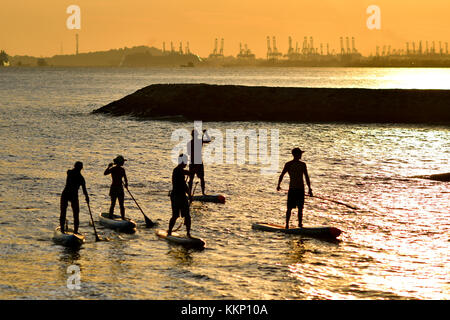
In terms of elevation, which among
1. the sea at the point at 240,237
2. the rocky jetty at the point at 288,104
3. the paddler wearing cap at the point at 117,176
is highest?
the rocky jetty at the point at 288,104

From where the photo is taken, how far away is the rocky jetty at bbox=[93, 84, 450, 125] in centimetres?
7312

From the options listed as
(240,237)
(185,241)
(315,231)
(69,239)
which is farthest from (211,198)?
(69,239)

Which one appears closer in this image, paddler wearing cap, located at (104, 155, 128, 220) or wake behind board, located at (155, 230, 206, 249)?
Result: wake behind board, located at (155, 230, 206, 249)

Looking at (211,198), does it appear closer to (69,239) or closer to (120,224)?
(120,224)

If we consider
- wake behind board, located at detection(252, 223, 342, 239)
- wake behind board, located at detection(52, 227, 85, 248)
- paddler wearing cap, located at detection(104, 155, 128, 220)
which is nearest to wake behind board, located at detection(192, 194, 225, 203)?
wake behind board, located at detection(252, 223, 342, 239)

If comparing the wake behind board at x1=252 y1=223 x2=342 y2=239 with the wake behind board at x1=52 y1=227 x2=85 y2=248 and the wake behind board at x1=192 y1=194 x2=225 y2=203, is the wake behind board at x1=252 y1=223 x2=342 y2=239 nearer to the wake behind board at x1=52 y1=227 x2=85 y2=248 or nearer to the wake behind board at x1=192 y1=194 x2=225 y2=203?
the wake behind board at x1=192 y1=194 x2=225 y2=203

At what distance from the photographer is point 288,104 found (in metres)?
76.7

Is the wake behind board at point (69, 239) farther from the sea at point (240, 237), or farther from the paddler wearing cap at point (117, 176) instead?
the paddler wearing cap at point (117, 176)

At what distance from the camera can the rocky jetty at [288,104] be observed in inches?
2879

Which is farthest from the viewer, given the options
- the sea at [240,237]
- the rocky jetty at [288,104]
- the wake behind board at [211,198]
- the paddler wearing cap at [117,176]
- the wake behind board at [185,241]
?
the rocky jetty at [288,104]

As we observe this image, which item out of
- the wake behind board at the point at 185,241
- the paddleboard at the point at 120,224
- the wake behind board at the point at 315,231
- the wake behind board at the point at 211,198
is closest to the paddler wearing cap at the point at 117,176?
the paddleboard at the point at 120,224

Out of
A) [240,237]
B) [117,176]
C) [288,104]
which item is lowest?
[240,237]
